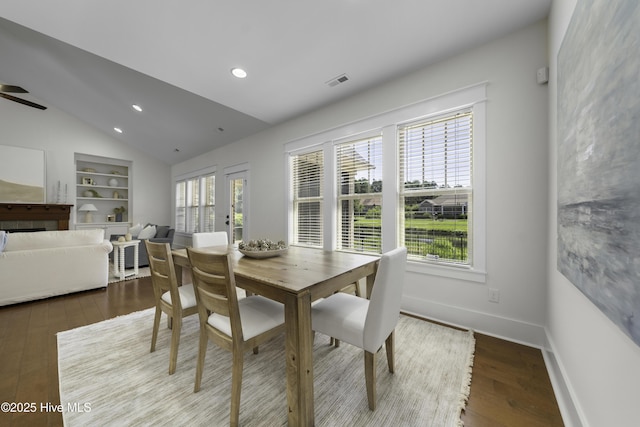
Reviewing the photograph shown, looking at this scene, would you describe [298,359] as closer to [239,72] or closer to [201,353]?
[201,353]

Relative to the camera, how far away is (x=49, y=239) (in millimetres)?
3123

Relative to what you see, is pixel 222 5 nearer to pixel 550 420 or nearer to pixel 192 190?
pixel 550 420

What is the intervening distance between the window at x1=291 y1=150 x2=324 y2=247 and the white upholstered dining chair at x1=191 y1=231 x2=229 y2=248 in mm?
1337

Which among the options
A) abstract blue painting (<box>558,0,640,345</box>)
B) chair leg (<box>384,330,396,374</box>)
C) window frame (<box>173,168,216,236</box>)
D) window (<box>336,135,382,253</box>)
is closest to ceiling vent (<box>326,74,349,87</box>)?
window (<box>336,135,382,253</box>)

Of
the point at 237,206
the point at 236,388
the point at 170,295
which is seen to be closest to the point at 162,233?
the point at 237,206

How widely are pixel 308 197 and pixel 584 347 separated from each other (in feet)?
10.2

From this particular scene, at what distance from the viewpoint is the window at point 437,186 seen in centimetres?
234

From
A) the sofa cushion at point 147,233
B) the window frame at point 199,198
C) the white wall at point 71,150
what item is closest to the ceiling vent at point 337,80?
the window frame at point 199,198

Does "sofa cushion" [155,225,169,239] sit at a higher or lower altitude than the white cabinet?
lower

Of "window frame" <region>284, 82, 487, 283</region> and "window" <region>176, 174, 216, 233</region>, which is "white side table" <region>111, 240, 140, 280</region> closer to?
"window" <region>176, 174, 216, 233</region>

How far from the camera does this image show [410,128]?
2.69 meters

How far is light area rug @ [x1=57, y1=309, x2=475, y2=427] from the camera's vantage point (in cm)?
130

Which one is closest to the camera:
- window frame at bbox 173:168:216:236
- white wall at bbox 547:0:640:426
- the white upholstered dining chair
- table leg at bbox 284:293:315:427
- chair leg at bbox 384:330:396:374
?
white wall at bbox 547:0:640:426

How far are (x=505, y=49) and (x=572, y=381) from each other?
2.51 m
